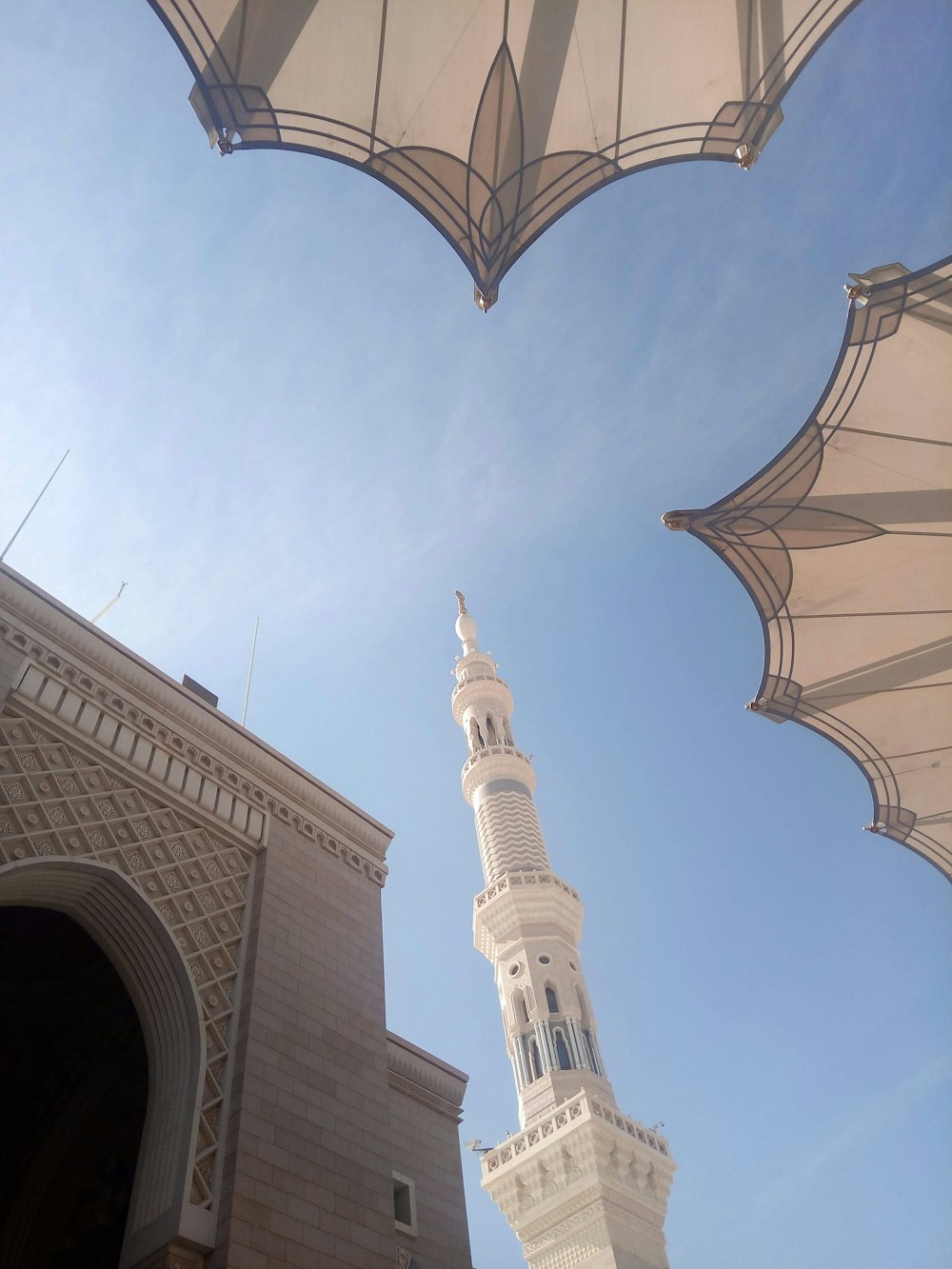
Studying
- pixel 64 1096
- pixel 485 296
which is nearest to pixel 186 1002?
pixel 64 1096

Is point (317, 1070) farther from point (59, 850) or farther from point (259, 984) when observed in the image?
point (59, 850)

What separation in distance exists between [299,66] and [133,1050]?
25.5 ft

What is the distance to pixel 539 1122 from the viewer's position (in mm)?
17578

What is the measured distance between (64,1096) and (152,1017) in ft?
8.17

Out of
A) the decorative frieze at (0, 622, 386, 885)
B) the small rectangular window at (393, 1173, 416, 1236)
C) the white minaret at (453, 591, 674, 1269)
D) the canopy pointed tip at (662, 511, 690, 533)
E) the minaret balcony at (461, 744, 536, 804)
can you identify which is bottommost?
the small rectangular window at (393, 1173, 416, 1236)

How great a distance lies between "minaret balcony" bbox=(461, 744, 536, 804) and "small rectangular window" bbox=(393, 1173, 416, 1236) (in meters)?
15.2

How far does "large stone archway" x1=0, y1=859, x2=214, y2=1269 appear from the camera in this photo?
6355 mm

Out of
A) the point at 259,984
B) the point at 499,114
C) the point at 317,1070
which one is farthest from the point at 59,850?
the point at 499,114

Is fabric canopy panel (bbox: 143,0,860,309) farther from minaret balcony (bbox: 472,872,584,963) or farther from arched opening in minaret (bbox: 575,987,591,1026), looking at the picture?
arched opening in minaret (bbox: 575,987,591,1026)

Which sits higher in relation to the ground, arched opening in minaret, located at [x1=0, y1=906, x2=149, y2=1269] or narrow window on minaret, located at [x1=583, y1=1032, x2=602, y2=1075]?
narrow window on minaret, located at [x1=583, y1=1032, x2=602, y2=1075]

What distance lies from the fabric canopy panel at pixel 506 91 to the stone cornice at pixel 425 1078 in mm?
6504

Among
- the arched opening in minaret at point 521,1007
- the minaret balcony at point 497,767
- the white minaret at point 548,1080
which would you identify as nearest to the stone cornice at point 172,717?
the white minaret at point 548,1080

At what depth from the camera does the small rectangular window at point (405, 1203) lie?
26.3 ft

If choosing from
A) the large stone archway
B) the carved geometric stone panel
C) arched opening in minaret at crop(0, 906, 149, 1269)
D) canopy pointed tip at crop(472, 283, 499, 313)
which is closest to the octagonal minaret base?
arched opening in minaret at crop(0, 906, 149, 1269)
